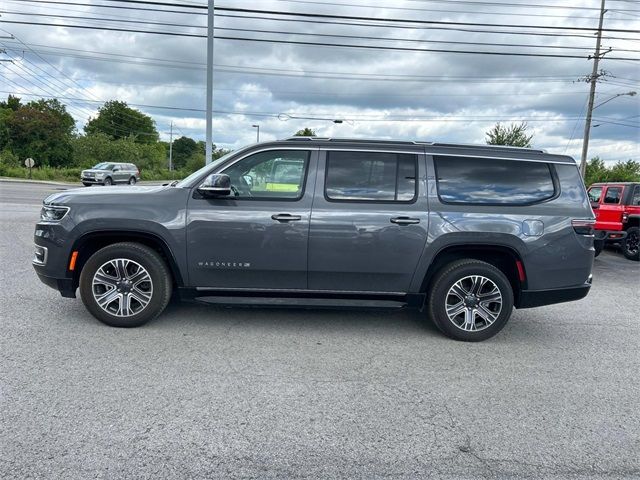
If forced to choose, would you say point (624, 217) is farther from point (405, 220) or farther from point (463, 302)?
point (405, 220)

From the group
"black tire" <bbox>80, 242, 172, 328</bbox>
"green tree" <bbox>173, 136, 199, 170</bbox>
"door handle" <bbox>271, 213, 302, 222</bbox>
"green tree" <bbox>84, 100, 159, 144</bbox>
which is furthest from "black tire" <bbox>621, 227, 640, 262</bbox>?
"green tree" <bbox>173, 136, 199, 170</bbox>

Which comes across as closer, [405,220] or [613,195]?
[405,220]

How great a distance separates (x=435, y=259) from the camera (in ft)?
15.1

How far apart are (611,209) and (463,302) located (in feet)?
29.0

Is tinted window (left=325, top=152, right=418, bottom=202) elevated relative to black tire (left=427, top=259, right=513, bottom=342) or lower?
elevated

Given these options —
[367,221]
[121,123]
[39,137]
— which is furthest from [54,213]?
[121,123]

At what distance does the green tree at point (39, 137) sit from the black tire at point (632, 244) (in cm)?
6156

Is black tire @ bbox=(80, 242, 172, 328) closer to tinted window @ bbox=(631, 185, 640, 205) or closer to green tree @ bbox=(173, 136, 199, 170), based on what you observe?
tinted window @ bbox=(631, 185, 640, 205)

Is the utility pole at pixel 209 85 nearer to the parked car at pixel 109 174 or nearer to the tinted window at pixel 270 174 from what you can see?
the tinted window at pixel 270 174

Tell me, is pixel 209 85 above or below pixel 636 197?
above

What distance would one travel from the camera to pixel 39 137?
5694cm

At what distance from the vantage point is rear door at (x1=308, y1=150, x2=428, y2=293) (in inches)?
174

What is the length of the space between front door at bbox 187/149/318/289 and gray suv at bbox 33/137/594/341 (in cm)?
1

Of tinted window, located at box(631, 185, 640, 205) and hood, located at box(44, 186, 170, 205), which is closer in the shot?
hood, located at box(44, 186, 170, 205)
